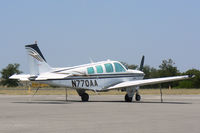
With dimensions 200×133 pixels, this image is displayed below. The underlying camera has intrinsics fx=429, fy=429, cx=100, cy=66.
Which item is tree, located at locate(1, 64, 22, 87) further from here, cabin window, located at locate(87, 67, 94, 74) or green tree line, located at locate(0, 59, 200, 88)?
cabin window, located at locate(87, 67, 94, 74)

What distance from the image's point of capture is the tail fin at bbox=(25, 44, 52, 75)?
24828 mm

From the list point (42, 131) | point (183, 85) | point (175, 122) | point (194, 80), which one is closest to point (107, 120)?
point (175, 122)

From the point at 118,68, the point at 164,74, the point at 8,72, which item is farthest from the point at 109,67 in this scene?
→ the point at 8,72

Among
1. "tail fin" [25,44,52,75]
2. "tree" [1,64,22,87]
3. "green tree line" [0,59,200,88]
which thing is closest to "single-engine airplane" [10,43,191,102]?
"tail fin" [25,44,52,75]

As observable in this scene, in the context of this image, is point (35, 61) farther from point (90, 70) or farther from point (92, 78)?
point (92, 78)

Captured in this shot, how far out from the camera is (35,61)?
24.9 metres

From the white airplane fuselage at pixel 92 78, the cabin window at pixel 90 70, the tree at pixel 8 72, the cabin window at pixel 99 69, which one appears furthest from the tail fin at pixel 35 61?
the tree at pixel 8 72

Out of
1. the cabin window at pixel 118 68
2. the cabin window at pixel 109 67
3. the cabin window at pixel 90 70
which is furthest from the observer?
the cabin window at pixel 118 68

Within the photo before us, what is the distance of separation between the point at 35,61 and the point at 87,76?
321 centimetres

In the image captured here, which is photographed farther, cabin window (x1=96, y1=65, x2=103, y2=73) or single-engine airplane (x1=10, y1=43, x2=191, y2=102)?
cabin window (x1=96, y1=65, x2=103, y2=73)

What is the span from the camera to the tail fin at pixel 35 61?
24.8m

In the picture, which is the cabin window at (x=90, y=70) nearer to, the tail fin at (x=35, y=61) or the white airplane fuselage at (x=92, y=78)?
the white airplane fuselage at (x=92, y=78)

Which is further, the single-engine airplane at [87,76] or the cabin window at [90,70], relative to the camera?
the cabin window at [90,70]

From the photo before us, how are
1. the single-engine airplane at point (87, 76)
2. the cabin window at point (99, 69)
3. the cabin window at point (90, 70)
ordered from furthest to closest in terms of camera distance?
the cabin window at point (99, 69) → the cabin window at point (90, 70) → the single-engine airplane at point (87, 76)
